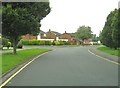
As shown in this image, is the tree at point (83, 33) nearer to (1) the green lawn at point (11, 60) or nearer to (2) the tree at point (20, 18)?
(2) the tree at point (20, 18)

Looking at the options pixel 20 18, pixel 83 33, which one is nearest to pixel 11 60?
pixel 20 18

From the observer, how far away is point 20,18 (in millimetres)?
32031

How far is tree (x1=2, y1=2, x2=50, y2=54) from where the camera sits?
31.8m

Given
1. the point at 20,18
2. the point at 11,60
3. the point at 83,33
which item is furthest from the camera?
the point at 83,33

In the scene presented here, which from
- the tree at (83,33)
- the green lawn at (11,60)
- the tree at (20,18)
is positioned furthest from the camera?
the tree at (83,33)

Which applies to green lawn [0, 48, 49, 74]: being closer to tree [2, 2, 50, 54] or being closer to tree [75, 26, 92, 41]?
tree [2, 2, 50, 54]

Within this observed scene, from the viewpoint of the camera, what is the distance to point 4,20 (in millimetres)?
32125

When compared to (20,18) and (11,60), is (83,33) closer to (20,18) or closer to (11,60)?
(20,18)

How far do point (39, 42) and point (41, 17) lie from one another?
214 feet

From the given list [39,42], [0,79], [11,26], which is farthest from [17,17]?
[39,42]

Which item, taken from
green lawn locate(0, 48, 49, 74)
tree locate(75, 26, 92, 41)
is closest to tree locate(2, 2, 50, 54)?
green lawn locate(0, 48, 49, 74)

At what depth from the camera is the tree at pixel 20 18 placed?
31.8 m

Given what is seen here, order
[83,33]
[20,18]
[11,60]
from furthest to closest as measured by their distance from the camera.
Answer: [83,33]
[20,18]
[11,60]

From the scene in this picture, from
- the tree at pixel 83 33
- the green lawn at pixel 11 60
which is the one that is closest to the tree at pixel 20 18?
the green lawn at pixel 11 60
